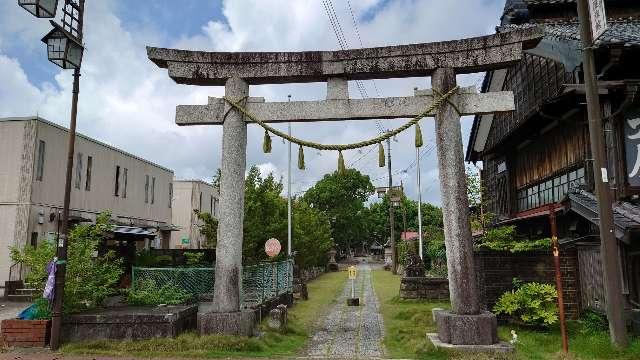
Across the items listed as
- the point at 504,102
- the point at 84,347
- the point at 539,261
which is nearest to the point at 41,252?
the point at 84,347

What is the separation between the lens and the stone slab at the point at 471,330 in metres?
9.62

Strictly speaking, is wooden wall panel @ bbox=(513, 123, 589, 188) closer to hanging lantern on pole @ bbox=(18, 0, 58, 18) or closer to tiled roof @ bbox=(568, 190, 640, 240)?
tiled roof @ bbox=(568, 190, 640, 240)

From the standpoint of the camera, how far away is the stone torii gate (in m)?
10.2

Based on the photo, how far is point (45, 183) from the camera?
22094mm

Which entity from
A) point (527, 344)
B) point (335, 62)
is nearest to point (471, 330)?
point (527, 344)

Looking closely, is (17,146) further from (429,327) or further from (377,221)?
(377,221)

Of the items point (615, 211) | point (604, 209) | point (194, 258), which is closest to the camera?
point (604, 209)

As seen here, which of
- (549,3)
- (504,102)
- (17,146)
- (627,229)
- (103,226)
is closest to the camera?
(627,229)

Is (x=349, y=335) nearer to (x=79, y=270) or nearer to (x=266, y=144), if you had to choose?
(x=266, y=144)

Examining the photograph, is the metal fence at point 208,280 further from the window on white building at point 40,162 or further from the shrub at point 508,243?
the window on white building at point 40,162

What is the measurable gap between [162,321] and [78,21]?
685 cm

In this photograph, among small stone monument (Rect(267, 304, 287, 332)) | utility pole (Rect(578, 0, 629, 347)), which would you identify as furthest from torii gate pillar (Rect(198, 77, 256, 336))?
utility pole (Rect(578, 0, 629, 347))

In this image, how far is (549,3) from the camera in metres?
17.9

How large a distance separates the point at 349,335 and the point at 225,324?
3.57m
